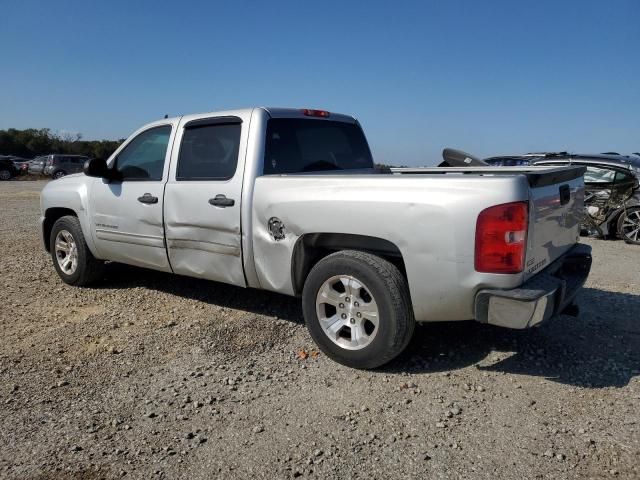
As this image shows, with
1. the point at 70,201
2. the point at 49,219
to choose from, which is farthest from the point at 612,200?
the point at 49,219

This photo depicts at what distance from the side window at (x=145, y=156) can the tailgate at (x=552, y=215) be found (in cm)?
324

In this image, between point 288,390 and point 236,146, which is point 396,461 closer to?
point 288,390

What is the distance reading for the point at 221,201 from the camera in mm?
4164

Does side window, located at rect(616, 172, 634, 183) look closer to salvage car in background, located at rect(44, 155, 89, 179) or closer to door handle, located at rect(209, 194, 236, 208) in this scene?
door handle, located at rect(209, 194, 236, 208)

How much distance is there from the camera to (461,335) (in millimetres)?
4281

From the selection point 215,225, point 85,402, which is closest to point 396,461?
point 85,402

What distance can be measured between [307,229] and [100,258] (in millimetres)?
2882

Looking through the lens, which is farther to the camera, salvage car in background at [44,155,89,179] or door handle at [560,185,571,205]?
salvage car in background at [44,155,89,179]

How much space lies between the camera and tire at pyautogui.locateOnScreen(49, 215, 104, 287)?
220 inches

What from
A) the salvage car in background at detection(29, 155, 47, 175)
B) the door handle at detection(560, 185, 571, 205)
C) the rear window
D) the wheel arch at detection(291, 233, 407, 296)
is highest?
the rear window

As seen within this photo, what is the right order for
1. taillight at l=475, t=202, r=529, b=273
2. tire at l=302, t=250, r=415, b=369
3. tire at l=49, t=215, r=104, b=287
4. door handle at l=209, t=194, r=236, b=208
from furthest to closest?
tire at l=49, t=215, r=104, b=287 < door handle at l=209, t=194, r=236, b=208 < tire at l=302, t=250, r=415, b=369 < taillight at l=475, t=202, r=529, b=273

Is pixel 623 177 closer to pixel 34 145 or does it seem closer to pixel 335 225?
pixel 335 225

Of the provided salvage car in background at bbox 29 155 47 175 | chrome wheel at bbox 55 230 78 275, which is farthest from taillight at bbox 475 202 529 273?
salvage car in background at bbox 29 155 47 175

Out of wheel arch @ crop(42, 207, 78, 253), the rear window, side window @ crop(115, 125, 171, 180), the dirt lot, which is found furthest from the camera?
wheel arch @ crop(42, 207, 78, 253)
